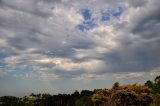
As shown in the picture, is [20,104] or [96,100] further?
[20,104]

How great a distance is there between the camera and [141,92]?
131ft

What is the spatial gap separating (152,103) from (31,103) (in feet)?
301

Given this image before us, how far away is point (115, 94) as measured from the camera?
3653cm

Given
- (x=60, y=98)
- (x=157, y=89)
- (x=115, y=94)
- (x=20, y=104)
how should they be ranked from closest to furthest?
(x=115, y=94)
(x=157, y=89)
(x=60, y=98)
(x=20, y=104)

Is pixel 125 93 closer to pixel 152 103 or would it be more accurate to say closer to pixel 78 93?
pixel 152 103

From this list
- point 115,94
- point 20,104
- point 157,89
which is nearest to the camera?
point 115,94

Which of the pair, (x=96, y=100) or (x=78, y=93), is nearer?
(x=96, y=100)

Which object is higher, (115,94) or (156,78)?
(156,78)

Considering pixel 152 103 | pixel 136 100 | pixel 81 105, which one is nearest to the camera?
pixel 136 100

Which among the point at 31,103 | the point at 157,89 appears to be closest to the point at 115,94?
the point at 157,89

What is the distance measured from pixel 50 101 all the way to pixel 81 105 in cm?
3946

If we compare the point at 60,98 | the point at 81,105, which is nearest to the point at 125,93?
the point at 81,105

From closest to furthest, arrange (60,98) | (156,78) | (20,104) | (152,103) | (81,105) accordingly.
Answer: (152,103) → (156,78) → (81,105) → (60,98) → (20,104)

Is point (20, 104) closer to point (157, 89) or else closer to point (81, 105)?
point (81, 105)
